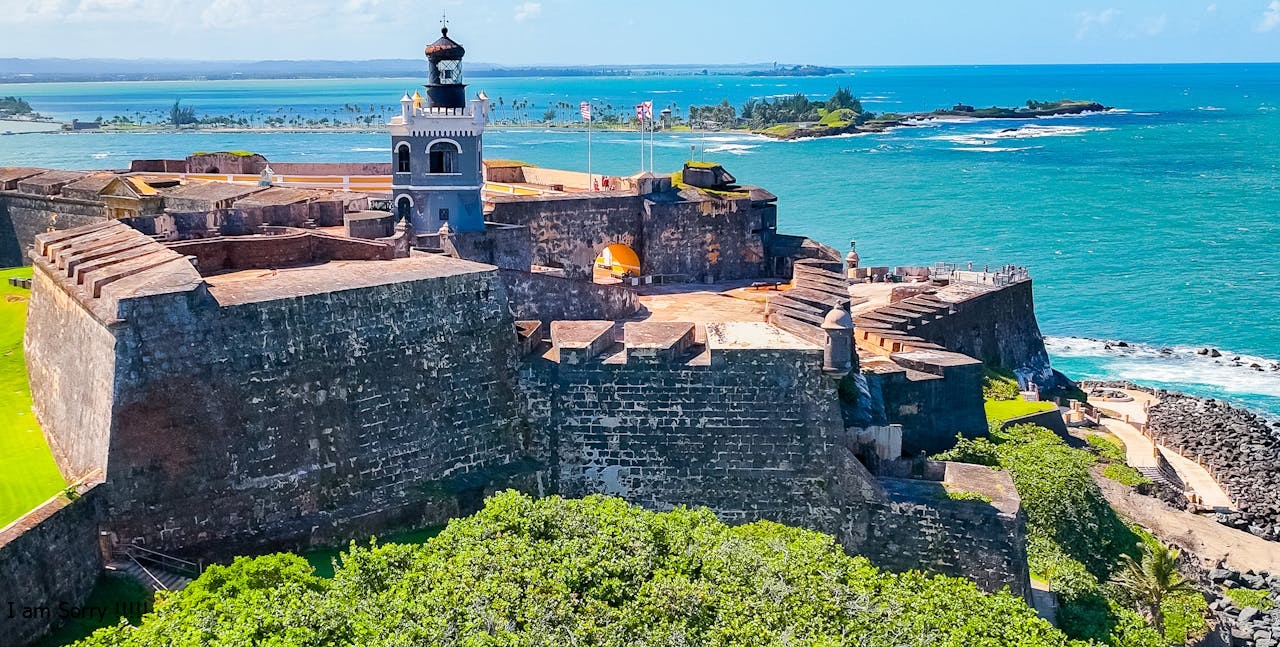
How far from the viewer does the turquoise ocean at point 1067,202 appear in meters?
52.8

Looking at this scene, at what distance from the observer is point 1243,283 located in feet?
200

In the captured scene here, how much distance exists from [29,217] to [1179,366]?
45653 mm

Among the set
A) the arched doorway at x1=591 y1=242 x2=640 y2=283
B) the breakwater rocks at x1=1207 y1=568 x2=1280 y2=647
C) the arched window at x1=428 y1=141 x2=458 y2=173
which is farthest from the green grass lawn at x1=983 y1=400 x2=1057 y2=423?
the arched window at x1=428 y1=141 x2=458 y2=173

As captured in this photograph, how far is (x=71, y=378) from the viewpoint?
19078 mm

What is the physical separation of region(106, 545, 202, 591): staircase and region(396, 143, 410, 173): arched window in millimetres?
13564

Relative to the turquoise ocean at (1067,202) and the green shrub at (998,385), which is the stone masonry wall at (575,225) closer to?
the green shrub at (998,385)

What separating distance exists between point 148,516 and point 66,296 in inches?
216

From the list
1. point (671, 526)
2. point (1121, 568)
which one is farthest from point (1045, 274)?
point (671, 526)

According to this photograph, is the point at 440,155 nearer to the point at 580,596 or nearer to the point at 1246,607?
the point at 580,596

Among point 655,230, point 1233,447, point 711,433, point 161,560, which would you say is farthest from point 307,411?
point 1233,447

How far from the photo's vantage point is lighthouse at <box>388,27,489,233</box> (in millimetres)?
27578

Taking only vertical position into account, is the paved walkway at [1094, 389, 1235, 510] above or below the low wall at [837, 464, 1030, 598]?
below

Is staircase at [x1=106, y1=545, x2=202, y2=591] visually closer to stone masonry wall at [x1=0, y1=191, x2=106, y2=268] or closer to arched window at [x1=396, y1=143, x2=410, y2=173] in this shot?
arched window at [x1=396, y1=143, x2=410, y2=173]

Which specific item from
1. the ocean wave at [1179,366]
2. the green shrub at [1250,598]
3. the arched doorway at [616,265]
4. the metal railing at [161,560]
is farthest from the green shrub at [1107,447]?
the metal railing at [161,560]
